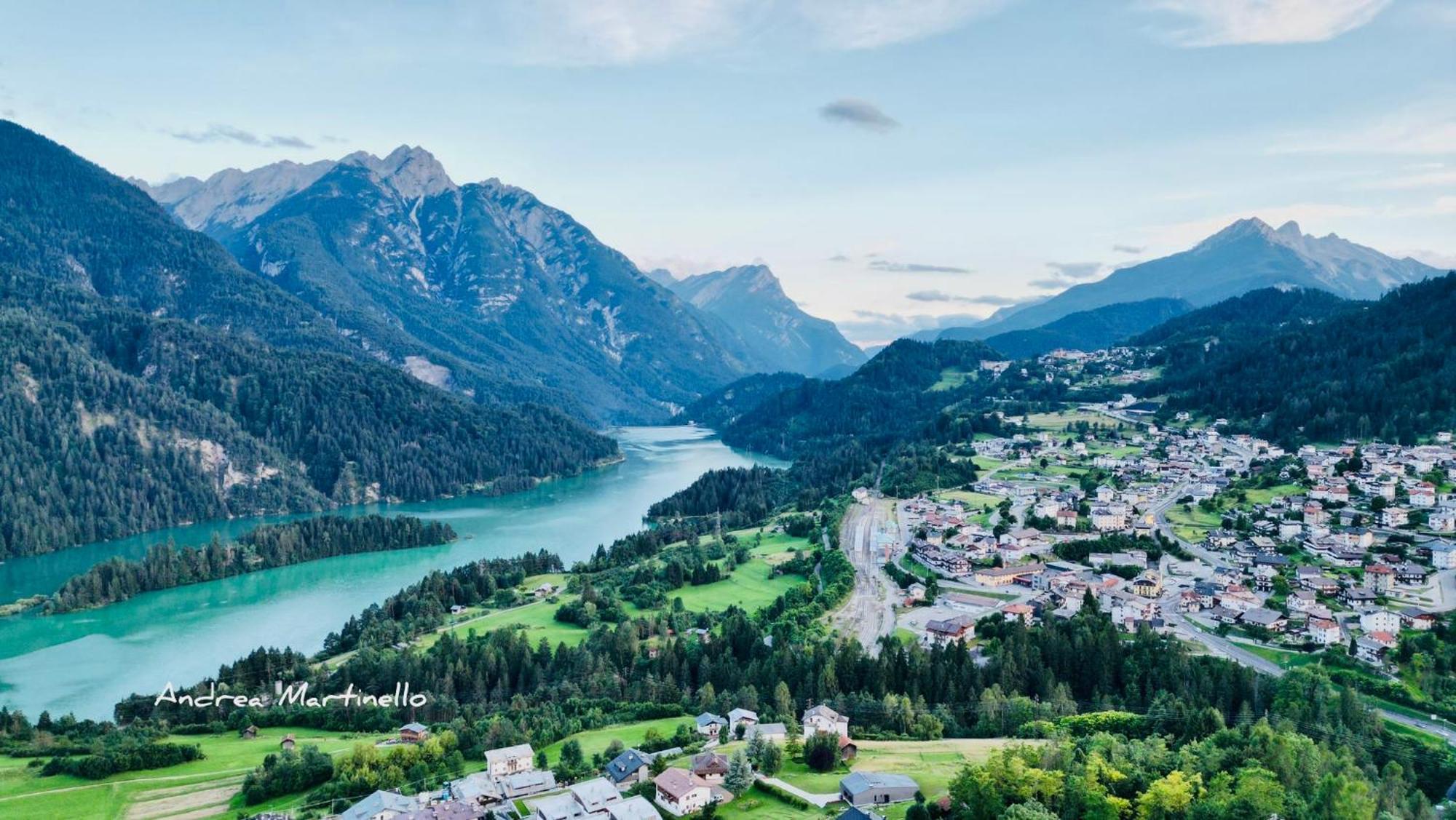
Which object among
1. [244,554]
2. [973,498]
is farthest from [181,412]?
[973,498]

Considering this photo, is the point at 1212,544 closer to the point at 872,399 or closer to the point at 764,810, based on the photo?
the point at 764,810

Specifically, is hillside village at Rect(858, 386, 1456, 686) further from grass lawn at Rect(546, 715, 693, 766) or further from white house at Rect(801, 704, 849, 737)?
grass lawn at Rect(546, 715, 693, 766)

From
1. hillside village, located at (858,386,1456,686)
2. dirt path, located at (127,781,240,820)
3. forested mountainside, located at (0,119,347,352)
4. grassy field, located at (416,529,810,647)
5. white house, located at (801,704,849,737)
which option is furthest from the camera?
forested mountainside, located at (0,119,347,352)

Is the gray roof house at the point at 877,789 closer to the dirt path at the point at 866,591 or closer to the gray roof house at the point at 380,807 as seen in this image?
the gray roof house at the point at 380,807

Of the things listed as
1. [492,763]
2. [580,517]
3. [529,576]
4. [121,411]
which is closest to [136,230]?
[121,411]

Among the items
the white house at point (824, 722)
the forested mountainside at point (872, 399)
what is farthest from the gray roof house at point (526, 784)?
the forested mountainside at point (872, 399)

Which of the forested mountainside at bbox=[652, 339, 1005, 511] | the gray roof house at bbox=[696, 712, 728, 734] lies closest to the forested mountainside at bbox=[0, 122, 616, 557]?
the forested mountainside at bbox=[652, 339, 1005, 511]

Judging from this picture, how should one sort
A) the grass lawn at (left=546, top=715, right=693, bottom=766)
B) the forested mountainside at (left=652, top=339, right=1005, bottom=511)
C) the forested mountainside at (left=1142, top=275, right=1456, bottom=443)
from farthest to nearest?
the forested mountainside at (left=652, top=339, right=1005, bottom=511)
the forested mountainside at (left=1142, top=275, right=1456, bottom=443)
the grass lawn at (left=546, top=715, right=693, bottom=766)
